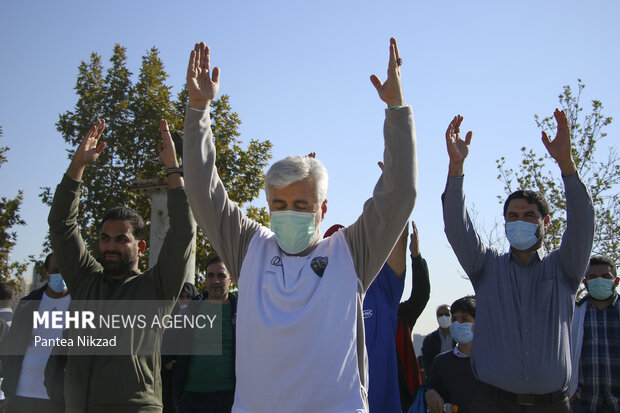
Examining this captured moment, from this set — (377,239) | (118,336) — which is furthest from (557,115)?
(118,336)

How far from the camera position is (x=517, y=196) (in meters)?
4.87

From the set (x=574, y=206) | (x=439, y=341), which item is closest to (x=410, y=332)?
(x=574, y=206)

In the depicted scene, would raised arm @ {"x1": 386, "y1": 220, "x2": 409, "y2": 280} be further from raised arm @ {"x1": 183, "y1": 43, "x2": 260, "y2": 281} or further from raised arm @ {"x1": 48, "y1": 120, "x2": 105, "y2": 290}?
raised arm @ {"x1": 48, "y1": 120, "x2": 105, "y2": 290}

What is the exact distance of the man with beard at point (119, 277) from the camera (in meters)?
4.05

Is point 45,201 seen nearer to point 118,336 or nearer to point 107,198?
point 107,198

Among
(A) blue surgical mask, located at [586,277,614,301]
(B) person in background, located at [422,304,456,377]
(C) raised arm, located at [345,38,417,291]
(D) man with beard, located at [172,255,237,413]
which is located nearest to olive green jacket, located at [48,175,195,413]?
(C) raised arm, located at [345,38,417,291]

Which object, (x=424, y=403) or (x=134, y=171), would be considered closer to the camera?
(x=424, y=403)

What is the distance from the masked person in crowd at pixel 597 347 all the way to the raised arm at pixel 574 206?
74.6 inches

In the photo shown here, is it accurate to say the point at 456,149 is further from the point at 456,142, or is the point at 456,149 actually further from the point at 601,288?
the point at 601,288

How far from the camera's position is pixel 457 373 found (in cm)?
564

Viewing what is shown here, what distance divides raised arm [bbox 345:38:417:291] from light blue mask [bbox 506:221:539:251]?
202 cm

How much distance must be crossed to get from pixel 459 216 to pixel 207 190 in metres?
2.25

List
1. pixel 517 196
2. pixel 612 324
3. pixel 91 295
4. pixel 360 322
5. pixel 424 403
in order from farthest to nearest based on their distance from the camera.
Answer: pixel 612 324 < pixel 424 403 < pixel 517 196 < pixel 91 295 < pixel 360 322

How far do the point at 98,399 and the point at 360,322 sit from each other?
202 centimetres
